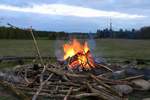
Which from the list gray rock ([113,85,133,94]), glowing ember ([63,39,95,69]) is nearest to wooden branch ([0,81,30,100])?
glowing ember ([63,39,95,69])

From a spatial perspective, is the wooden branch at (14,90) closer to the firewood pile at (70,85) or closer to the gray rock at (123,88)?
the firewood pile at (70,85)

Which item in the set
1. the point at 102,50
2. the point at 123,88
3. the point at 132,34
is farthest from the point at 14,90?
the point at 132,34

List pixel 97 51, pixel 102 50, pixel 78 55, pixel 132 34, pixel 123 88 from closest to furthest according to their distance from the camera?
pixel 123 88
pixel 78 55
pixel 97 51
pixel 102 50
pixel 132 34

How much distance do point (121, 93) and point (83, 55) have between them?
285 centimetres

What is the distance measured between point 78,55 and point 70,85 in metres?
2.22

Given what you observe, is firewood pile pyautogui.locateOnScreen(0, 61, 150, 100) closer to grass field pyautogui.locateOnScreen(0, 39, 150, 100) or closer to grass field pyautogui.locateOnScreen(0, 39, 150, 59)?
grass field pyautogui.locateOnScreen(0, 39, 150, 100)

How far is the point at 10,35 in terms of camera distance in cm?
4966

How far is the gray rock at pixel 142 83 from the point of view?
1116 cm

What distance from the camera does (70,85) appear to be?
10828 mm

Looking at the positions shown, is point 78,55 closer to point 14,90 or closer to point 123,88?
point 123,88

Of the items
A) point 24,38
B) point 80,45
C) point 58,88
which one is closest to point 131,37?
point 24,38

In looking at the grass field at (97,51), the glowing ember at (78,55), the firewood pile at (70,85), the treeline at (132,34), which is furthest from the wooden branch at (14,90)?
the treeline at (132,34)

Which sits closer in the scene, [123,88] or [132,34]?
[123,88]

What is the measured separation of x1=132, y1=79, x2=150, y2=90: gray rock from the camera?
11.2 m
